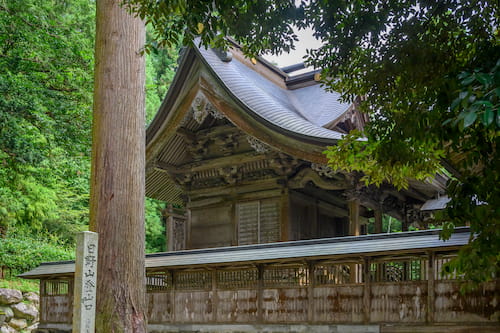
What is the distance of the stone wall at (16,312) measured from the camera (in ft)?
65.0

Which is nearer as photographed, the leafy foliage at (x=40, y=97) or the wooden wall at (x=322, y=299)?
the wooden wall at (x=322, y=299)

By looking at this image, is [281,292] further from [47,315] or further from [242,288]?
[47,315]

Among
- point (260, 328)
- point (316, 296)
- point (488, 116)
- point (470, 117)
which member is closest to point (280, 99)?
point (316, 296)

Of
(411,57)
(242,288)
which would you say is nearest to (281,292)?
(242,288)

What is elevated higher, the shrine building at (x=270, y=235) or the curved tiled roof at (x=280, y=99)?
the curved tiled roof at (x=280, y=99)

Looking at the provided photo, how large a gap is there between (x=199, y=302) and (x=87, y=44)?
9.00 m

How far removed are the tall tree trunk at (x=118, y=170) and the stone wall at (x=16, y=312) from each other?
45.8 ft

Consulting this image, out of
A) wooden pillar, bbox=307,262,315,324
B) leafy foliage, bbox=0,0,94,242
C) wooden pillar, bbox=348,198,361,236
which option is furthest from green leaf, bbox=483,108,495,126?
leafy foliage, bbox=0,0,94,242

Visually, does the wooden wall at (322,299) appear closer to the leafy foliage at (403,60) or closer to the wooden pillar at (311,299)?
the wooden pillar at (311,299)

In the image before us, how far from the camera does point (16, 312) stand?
20.4 metres

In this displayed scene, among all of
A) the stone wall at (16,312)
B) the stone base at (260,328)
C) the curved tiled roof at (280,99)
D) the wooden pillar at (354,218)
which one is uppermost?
the curved tiled roof at (280,99)

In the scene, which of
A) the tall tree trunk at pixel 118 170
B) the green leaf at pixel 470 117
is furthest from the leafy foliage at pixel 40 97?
the green leaf at pixel 470 117

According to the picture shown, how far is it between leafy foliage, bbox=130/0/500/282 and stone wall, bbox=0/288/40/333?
1598 cm

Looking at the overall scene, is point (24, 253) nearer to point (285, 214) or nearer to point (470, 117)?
point (285, 214)
